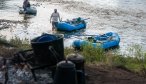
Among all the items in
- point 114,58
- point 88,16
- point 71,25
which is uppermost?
point 114,58

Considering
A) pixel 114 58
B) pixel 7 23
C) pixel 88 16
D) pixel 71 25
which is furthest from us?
pixel 88 16

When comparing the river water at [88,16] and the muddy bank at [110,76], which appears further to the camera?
the river water at [88,16]

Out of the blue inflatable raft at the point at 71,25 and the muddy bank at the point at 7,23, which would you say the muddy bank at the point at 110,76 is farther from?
the blue inflatable raft at the point at 71,25

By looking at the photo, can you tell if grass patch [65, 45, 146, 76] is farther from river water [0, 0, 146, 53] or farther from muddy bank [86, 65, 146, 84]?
river water [0, 0, 146, 53]

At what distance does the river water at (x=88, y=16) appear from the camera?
79.9ft

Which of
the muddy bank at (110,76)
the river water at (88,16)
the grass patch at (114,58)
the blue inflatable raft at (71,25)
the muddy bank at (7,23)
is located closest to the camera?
the muddy bank at (110,76)

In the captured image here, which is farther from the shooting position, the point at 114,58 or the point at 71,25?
the point at 71,25

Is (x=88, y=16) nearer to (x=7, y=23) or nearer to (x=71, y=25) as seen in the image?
(x=71, y=25)

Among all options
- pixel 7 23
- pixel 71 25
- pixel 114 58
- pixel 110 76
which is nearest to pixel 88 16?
pixel 71 25

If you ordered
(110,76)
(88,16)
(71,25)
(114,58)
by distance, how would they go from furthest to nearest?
(88,16)
(71,25)
(114,58)
(110,76)

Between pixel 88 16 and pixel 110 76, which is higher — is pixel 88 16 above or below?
below

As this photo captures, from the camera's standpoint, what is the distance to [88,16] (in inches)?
1314

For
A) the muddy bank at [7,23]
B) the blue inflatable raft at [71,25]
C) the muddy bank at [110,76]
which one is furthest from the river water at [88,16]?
the muddy bank at [110,76]

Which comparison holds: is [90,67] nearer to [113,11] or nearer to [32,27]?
[32,27]
